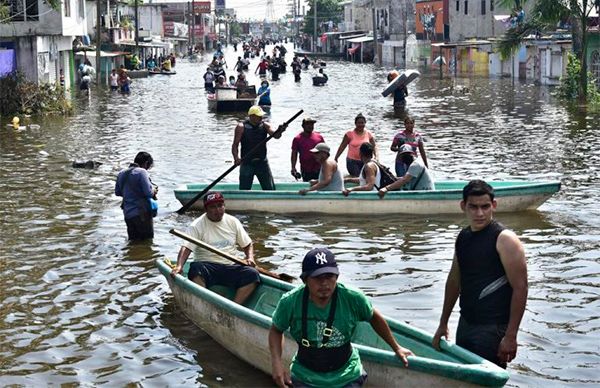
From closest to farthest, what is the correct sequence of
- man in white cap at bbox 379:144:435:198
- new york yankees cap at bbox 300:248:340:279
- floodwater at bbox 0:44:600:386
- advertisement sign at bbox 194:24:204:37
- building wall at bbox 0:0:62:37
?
new york yankees cap at bbox 300:248:340:279 → floodwater at bbox 0:44:600:386 → man in white cap at bbox 379:144:435:198 → building wall at bbox 0:0:62:37 → advertisement sign at bbox 194:24:204:37

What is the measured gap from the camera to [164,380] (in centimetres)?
856

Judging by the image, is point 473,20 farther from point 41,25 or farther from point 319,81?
point 41,25

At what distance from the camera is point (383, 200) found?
14734 mm

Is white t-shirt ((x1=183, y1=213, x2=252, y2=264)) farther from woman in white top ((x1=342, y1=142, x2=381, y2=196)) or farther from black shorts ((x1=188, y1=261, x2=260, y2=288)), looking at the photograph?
woman in white top ((x1=342, y1=142, x2=381, y2=196))

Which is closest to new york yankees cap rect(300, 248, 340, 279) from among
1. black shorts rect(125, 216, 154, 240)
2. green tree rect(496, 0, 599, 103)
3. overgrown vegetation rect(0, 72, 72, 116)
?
black shorts rect(125, 216, 154, 240)

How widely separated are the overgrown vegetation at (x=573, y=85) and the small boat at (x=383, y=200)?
808 inches

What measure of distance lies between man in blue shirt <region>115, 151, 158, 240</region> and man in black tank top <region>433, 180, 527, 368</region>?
22.1 ft

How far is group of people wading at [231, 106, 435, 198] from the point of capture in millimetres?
14555

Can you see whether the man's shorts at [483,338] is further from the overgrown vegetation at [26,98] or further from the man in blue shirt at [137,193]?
the overgrown vegetation at [26,98]

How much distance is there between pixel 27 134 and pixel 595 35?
23972 mm

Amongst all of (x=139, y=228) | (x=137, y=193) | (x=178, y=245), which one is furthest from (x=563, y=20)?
(x=137, y=193)

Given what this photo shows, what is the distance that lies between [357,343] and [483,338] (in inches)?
69.6

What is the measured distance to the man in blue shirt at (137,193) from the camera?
41.1 ft

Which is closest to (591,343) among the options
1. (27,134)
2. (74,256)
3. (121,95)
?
(74,256)
